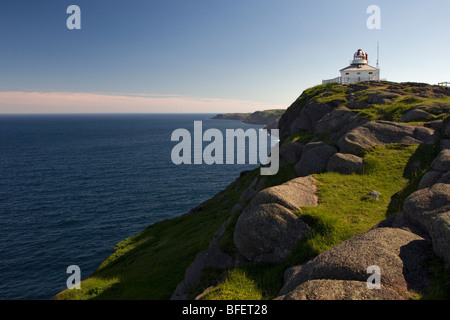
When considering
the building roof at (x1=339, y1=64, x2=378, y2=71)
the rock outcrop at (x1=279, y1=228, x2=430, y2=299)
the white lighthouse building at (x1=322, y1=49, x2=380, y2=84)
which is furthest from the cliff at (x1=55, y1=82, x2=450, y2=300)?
the building roof at (x1=339, y1=64, x2=378, y2=71)

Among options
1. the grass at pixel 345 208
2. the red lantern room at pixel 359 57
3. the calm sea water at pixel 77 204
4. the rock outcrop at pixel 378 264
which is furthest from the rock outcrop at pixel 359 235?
the red lantern room at pixel 359 57

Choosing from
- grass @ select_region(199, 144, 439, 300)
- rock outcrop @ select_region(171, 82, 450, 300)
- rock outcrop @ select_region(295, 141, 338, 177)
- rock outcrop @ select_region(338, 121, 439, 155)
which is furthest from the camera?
rock outcrop @ select_region(295, 141, 338, 177)

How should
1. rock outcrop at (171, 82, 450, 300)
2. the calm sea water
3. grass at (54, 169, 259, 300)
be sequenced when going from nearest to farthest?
1. rock outcrop at (171, 82, 450, 300)
2. grass at (54, 169, 259, 300)
3. the calm sea water

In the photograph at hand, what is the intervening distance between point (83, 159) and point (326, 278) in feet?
442

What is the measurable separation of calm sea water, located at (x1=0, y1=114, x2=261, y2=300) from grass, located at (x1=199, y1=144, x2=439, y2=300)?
41322 mm

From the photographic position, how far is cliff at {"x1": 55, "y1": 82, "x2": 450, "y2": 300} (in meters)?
9.51

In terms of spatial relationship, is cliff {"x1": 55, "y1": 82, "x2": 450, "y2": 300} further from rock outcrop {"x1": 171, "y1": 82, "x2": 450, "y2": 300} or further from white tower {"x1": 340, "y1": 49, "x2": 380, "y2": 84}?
white tower {"x1": 340, "y1": 49, "x2": 380, "y2": 84}

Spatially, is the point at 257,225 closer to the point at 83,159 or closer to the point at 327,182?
the point at 327,182

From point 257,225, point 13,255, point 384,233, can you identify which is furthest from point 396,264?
point 13,255

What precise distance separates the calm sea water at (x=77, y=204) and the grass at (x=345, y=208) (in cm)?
4132

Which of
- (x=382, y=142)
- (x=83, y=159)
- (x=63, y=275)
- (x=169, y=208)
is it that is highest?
(x=382, y=142)

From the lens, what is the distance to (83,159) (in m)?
124

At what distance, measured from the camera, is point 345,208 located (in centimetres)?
1750

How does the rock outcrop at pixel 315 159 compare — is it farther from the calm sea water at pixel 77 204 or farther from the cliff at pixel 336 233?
the calm sea water at pixel 77 204
